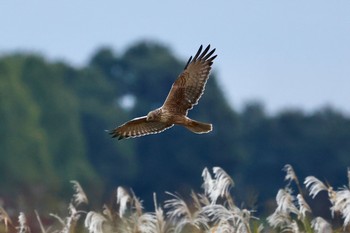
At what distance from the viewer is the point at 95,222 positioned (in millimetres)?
11234

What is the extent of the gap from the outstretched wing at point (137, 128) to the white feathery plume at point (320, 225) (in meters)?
2.68

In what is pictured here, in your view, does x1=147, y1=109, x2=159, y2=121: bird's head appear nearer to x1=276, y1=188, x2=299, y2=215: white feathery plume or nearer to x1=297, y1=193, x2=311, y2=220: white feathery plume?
x1=276, y1=188, x2=299, y2=215: white feathery plume

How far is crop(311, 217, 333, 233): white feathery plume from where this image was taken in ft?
32.9

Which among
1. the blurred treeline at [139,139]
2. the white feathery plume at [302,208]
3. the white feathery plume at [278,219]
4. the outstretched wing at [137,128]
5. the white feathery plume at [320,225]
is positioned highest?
the blurred treeline at [139,139]

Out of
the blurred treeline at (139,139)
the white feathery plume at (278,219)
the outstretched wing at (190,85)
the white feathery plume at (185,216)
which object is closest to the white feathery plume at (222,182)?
the white feathery plume at (185,216)

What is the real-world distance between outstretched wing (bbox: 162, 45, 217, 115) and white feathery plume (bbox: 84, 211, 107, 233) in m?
1.76

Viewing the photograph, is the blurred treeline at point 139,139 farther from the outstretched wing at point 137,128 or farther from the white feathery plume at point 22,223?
the white feathery plume at point 22,223

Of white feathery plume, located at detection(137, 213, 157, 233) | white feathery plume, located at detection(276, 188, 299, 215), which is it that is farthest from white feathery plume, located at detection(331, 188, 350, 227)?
white feathery plume, located at detection(137, 213, 157, 233)

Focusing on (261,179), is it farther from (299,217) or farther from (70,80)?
(299,217)

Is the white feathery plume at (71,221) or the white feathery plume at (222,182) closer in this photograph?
the white feathery plume at (222,182)

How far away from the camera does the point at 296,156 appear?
75.0 m

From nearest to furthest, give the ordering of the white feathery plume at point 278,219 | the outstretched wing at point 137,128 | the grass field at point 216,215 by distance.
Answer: the grass field at point 216,215, the white feathery plume at point 278,219, the outstretched wing at point 137,128

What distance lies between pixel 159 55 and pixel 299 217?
249 feet

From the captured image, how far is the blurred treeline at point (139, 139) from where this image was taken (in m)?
70.0
